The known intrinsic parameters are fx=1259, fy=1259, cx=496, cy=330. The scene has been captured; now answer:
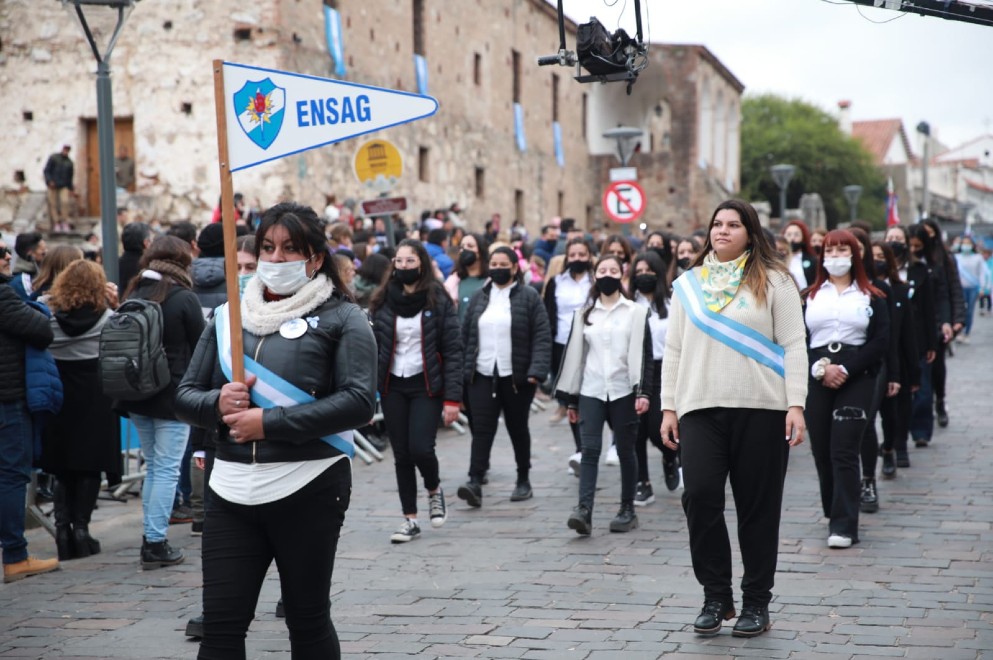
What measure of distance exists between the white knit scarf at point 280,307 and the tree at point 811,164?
6629cm

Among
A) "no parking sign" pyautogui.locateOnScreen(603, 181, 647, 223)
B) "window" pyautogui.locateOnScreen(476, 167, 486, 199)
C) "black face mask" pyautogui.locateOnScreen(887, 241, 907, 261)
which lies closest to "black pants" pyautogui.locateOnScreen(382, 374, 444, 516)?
"black face mask" pyautogui.locateOnScreen(887, 241, 907, 261)

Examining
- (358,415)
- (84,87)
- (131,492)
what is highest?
(84,87)

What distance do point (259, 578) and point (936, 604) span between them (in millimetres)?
3587

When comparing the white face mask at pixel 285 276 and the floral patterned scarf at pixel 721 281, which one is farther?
the floral patterned scarf at pixel 721 281

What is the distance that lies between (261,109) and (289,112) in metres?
0.10

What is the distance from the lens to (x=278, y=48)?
78.2 ft

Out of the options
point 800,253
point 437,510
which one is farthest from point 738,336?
point 800,253

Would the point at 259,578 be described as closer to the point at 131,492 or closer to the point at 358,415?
the point at 358,415

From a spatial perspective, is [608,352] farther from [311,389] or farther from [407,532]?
[311,389]

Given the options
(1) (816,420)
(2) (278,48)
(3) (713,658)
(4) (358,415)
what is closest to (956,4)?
(1) (816,420)

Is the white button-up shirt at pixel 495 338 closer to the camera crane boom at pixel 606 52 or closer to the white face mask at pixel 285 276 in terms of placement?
the camera crane boom at pixel 606 52

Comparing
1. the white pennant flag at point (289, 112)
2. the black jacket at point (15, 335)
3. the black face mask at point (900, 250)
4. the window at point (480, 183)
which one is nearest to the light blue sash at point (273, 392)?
the white pennant flag at point (289, 112)

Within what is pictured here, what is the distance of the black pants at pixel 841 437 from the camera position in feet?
24.8

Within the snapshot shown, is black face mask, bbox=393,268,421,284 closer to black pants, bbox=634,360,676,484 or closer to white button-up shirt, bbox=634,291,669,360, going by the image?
white button-up shirt, bbox=634,291,669,360
